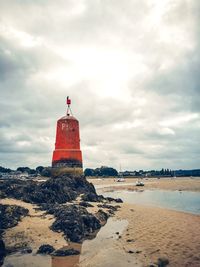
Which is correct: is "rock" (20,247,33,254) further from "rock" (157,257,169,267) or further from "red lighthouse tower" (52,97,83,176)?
"red lighthouse tower" (52,97,83,176)

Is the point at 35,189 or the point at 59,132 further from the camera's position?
the point at 59,132

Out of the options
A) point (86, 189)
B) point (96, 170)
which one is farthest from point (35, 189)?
point (96, 170)

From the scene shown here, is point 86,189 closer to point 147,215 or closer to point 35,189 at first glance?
point 35,189

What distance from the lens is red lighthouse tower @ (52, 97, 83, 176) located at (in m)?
38.3

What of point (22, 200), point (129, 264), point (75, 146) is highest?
point (75, 146)

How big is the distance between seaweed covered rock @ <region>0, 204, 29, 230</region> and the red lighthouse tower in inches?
633

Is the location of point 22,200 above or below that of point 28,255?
above

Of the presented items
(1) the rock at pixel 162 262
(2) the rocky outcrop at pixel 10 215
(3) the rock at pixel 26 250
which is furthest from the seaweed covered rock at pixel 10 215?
(1) the rock at pixel 162 262

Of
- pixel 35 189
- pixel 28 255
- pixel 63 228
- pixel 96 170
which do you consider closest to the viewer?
pixel 28 255

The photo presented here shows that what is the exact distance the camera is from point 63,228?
18.4m

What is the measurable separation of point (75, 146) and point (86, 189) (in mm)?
5909

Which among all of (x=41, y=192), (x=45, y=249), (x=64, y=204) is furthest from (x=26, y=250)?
(x=41, y=192)

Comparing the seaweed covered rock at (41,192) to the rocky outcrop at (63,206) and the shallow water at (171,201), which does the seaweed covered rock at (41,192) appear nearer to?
the rocky outcrop at (63,206)

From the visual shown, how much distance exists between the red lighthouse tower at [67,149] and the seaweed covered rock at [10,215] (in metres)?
16.1
